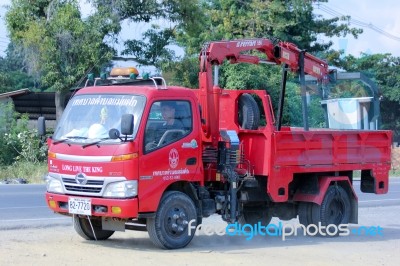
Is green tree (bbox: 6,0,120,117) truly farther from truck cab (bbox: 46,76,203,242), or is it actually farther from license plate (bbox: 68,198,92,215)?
license plate (bbox: 68,198,92,215)

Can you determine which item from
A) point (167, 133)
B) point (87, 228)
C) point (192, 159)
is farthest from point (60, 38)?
point (167, 133)

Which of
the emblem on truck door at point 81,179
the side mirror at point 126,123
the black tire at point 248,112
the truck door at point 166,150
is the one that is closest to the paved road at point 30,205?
the emblem on truck door at point 81,179

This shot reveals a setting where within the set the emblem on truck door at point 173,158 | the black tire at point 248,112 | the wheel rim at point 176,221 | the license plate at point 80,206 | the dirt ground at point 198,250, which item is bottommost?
the dirt ground at point 198,250

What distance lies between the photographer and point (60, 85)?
2661cm

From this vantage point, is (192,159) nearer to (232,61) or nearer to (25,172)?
(232,61)

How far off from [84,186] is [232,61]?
142 inches

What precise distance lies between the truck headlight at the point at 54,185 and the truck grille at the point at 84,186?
112 millimetres

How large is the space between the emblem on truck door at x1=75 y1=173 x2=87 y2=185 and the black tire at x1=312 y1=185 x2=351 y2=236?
4282 mm

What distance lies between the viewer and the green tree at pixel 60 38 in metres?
26.5

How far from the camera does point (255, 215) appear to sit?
1291cm

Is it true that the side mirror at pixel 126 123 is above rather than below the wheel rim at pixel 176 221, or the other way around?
above

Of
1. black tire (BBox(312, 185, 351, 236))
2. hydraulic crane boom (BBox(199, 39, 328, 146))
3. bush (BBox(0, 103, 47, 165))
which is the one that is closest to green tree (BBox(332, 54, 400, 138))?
bush (BBox(0, 103, 47, 165))

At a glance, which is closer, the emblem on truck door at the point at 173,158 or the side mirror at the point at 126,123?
the side mirror at the point at 126,123

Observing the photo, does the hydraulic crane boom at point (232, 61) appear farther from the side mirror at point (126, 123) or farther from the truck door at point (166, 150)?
the side mirror at point (126, 123)
